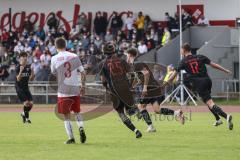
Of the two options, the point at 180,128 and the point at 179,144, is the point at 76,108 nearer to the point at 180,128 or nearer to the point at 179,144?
the point at 179,144

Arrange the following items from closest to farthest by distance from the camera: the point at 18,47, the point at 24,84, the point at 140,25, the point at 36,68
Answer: the point at 24,84
the point at 36,68
the point at 140,25
the point at 18,47

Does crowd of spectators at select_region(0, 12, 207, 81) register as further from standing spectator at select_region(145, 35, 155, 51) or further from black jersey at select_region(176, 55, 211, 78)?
black jersey at select_region(176, 55, 211, 78)

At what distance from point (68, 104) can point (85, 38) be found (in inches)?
1042

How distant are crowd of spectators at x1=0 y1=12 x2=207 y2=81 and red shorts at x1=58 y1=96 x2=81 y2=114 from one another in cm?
2153

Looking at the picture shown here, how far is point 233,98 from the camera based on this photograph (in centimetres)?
3662

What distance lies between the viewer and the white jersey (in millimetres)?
15883

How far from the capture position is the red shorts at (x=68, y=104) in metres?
15.9

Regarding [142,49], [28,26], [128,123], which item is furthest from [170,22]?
[128,123]

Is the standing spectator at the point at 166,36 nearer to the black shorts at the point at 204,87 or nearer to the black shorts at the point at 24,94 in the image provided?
the black shorts at the point at 24,94

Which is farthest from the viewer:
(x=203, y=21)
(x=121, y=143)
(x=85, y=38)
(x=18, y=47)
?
(x=18, y=47)

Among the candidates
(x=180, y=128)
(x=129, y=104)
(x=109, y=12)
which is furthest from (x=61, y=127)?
(x=109, y=12)

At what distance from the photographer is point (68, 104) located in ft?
52.1

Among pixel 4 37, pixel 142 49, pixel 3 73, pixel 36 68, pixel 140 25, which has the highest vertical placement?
pixel 140 25

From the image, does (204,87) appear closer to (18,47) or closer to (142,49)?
(142,49)
